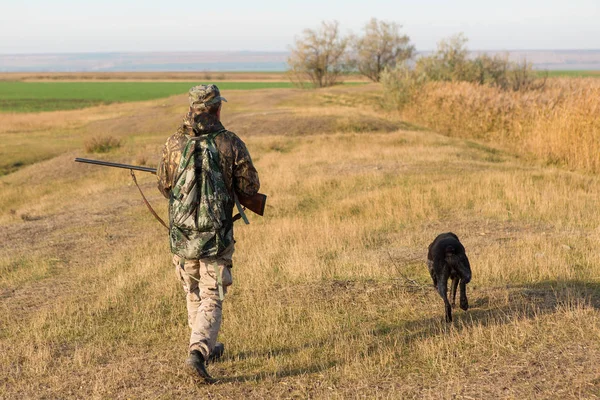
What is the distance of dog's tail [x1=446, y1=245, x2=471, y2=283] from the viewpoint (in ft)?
22.0

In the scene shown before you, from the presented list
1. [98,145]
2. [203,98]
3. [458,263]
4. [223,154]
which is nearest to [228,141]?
[223,154]

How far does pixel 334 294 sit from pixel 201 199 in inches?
122

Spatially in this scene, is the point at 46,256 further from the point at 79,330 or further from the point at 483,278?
the point at 483,278

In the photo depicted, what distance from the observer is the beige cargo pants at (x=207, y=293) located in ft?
17.5

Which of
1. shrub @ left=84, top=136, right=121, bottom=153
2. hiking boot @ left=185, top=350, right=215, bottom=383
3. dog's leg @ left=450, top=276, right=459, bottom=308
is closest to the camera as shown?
hiking boot @ left=185, top=350, right=215, bottom=383

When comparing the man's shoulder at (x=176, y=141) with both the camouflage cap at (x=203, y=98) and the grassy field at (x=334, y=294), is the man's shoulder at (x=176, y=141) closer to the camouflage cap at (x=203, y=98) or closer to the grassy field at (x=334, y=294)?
the camouflage cap at (x=203, y=98)

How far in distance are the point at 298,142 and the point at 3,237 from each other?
13002 millimetres

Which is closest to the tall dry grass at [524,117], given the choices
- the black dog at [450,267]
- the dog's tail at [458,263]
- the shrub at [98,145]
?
the black dog at [450,267]

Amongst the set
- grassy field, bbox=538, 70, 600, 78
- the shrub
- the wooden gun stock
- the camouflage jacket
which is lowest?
the shrub

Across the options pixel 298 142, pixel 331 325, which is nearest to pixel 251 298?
pixel 331 325

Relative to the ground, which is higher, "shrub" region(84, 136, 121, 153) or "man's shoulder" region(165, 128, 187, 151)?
"man's shoulder" region(165, 128, 187, 151)

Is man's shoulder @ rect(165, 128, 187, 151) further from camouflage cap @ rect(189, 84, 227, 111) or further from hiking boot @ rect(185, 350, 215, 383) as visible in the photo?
hiking boot @ rect(185, 350, 215, 383)

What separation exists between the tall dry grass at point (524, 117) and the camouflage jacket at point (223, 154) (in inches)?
623

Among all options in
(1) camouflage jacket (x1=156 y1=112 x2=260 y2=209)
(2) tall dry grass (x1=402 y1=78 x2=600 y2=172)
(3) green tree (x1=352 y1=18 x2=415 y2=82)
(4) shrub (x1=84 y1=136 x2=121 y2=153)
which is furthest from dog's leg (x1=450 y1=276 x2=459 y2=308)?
(3) green tree (x1=352 y1=18 x2=415 y2=82)
